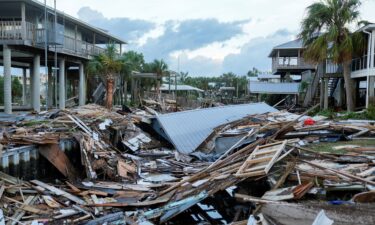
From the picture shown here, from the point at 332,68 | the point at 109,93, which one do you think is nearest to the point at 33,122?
the point at 109,93

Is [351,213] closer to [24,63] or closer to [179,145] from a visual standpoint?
[179,145]

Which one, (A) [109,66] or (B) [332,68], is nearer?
(A) [109,66]

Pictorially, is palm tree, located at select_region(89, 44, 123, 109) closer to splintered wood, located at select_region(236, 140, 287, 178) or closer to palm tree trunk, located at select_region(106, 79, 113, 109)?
palm tree trunk, located at select_region(106, 79, 113, 109)

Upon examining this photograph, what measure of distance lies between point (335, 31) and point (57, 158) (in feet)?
59.0

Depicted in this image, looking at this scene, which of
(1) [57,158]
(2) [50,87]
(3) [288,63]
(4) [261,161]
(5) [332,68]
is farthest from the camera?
(3) [288,63]

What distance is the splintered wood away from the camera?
7652 mm

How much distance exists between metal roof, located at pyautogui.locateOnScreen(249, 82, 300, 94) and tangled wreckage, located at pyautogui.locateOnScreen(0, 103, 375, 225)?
68.3ft

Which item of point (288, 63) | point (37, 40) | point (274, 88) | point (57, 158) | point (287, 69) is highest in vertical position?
point (288, 63)

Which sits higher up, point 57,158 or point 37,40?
point 37,40

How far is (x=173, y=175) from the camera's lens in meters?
10.9

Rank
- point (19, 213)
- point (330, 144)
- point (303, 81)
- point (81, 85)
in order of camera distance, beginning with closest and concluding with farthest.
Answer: point (19, 213)
point (330, 144)
point (81, 85)
point (303, 81)

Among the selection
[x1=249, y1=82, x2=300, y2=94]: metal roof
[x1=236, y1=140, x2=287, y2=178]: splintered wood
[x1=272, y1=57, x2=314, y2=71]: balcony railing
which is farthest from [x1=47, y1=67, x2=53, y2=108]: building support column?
[x1=236, y1=140, x2=287, y2=178]: splintered wood

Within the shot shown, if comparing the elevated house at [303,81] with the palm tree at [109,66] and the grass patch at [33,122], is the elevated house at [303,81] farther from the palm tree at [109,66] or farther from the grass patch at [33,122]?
the grass patch at [33,122]

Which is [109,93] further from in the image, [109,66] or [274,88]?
[274,88]
